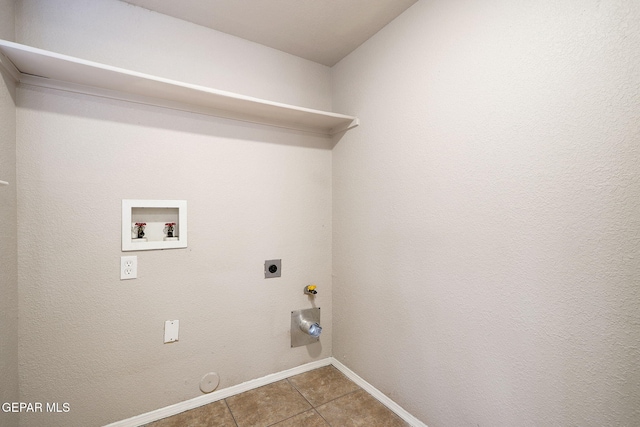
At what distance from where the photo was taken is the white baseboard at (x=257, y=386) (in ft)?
5.33

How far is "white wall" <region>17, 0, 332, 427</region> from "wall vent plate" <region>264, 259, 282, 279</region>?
45mm

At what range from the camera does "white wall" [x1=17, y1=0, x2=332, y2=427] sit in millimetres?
1442

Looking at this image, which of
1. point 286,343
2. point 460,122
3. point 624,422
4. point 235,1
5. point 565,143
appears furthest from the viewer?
point 286,343

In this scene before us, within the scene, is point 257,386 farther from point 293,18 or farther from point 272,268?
point 293,18

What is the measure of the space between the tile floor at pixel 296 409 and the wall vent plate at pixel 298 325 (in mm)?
280

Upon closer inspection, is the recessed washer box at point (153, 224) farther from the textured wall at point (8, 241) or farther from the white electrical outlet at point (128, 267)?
the textured wall at point (8, 241)

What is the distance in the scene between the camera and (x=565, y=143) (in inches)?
41.1

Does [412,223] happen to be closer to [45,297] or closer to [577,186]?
[577,186]

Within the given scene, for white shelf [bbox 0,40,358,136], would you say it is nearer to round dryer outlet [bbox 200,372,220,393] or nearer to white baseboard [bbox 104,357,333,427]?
round dryer outlet [bbox 200,372,220,393]

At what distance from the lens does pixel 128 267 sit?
1.61 meters

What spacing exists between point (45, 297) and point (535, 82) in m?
2.55

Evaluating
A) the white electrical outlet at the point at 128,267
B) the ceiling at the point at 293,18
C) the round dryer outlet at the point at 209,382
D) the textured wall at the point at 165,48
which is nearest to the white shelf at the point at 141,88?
the textured wall at the point at 165,48

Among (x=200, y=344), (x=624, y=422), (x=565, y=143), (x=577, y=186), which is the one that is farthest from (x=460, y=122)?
(x=200, y=344)

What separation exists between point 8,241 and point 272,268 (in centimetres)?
139
